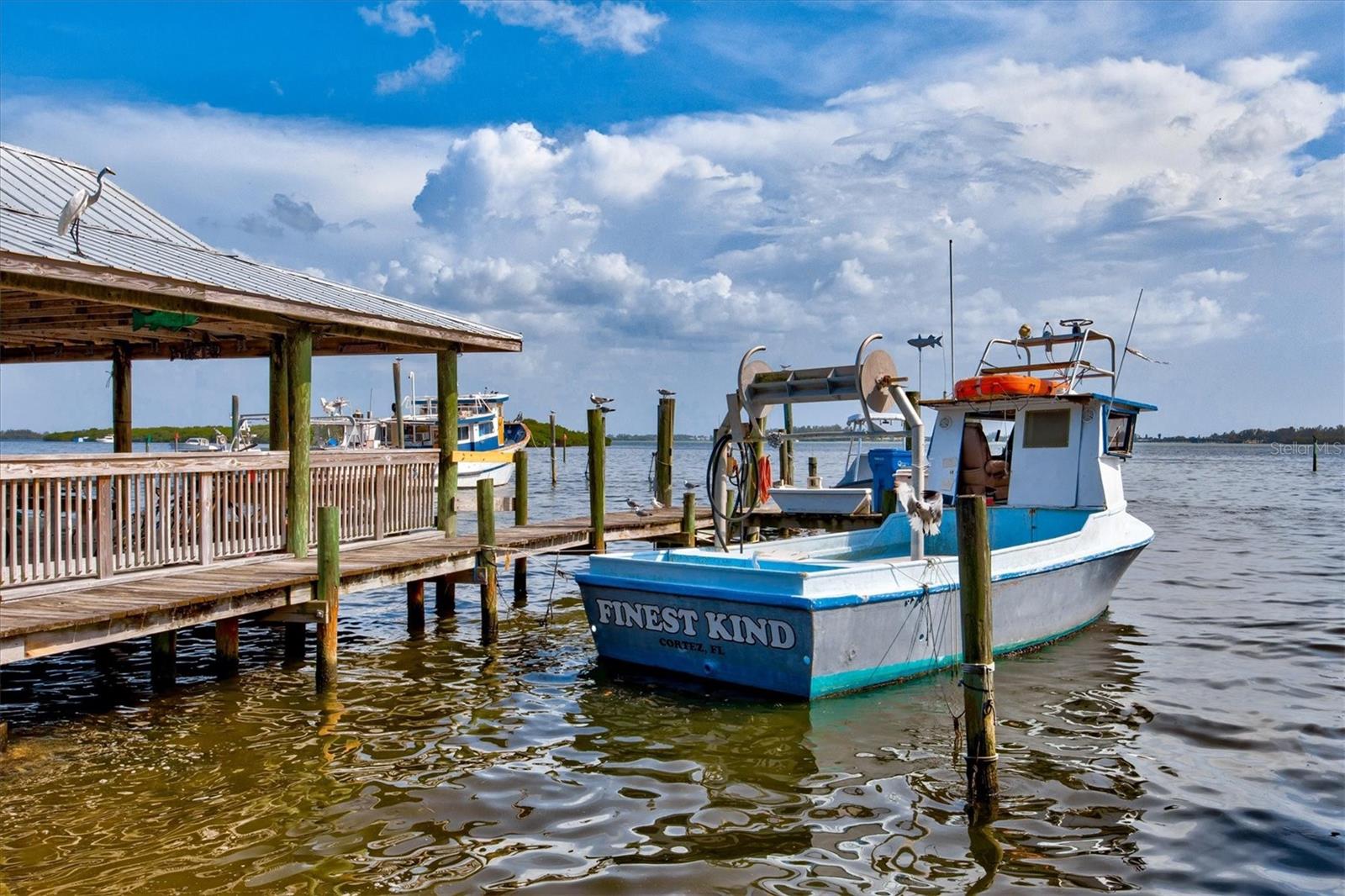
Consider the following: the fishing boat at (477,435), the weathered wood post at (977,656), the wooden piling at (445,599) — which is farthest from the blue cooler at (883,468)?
the fishing boat at (477,435)

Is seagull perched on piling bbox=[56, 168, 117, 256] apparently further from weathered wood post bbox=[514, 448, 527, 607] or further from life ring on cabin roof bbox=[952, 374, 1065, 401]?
life ring on cabin roof bbox=[952, 374, 1065, 401]

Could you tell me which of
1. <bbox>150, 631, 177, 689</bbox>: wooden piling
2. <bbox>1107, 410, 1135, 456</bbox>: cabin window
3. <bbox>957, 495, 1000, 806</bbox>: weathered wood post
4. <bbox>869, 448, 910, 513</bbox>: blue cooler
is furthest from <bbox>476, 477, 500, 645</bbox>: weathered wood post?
<bbox>869, 448, 910, 513</bbox>: blue cooler

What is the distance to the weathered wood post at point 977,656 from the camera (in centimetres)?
701

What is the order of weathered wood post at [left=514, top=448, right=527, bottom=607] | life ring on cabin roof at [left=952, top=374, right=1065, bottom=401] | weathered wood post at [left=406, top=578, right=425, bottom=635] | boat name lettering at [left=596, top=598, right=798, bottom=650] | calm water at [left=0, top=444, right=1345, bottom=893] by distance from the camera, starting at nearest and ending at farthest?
calm water at [left=0, top=444, right=1345, bottom=893] < boat name lettering at [left=596, top=598, right=798, bottom=650] < weathered wood post at [left=406, top=578, right=425, bottom=635] < life ring on cabin roof at [left=952, top=374, right=1065, bottom=401] < weathered wood post at [left=514, top=448, right=527, bottom=607]

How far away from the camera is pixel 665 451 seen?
21859 mm

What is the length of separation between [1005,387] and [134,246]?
10574 mm

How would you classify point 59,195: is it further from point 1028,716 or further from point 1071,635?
point 1071,635

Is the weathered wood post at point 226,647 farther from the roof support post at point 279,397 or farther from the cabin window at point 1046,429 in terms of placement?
the cabin window at point 1046,429

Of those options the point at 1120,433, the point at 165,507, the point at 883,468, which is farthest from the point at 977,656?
the point at 883,468

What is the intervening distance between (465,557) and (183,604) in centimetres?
432

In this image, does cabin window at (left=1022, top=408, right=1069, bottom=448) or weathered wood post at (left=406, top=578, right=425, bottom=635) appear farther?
cabin window at (left=1022, top=408, right=1069, bottom=448)

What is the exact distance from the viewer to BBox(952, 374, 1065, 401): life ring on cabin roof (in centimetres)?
1400

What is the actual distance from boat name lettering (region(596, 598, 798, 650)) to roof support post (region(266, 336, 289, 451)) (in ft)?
14.2

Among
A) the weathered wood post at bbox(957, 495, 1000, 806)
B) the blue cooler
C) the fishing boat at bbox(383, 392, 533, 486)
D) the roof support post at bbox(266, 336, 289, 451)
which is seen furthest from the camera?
the fishing boat at bbox(383, 392, 533, 486)
